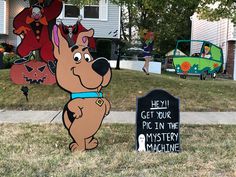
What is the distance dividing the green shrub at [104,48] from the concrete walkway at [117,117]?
14.3 meters

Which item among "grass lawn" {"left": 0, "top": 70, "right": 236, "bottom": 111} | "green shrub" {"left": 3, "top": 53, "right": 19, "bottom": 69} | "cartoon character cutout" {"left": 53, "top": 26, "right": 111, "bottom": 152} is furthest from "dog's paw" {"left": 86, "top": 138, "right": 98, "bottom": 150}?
"green shrub" {"left": 3, "top": 53, "right": 19, "bottom": 69}

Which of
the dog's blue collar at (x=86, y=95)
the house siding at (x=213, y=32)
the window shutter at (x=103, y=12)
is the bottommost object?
the dog's blue collar at (x=86, y=95)

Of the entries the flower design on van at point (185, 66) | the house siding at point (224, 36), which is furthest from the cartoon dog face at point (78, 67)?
the house siding at point (224, 36)

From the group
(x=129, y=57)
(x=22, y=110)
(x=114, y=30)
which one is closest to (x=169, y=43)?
(x=129, y=57)

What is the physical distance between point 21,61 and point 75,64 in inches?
244

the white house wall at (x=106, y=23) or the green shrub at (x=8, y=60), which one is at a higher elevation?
the white house wall at (x=106, y=23)

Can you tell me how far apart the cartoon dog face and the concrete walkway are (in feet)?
7.94

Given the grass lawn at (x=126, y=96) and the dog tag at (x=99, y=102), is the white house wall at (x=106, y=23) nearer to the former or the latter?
the grass lawn at (x=126, y=96)

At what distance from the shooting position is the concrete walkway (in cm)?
838

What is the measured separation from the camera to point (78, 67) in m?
5.89

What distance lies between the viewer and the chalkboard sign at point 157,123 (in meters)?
6.02

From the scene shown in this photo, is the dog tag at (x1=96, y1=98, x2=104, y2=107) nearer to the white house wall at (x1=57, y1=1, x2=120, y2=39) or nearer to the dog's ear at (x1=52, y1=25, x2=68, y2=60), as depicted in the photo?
the dog's ear at (x1=52, y1=25, x2=68, y2=60)

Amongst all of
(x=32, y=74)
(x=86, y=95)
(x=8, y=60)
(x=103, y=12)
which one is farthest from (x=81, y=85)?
(x=103, y=12)

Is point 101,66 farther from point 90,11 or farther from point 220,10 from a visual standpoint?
point 90,11
